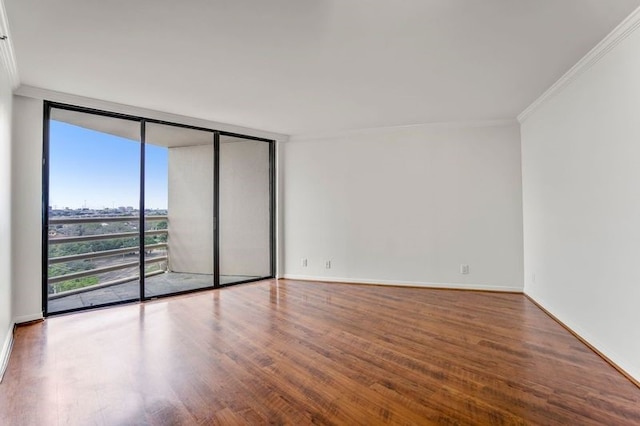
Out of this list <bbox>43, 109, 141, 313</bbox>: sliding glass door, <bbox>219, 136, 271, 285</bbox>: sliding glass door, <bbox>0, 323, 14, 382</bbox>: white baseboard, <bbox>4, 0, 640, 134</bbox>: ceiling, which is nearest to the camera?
<bbox>4, 0, 640, 134</bbox>: ceiling

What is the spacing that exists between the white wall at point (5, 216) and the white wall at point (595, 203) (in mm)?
4792

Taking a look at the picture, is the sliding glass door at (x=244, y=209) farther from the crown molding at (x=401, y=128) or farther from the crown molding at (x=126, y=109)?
the crown molding at (x=401, y=128)

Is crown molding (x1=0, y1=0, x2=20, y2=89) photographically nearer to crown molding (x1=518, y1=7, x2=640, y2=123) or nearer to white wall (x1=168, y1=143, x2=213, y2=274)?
white wall (x1=168, y1=143, x2=213, y2=274)

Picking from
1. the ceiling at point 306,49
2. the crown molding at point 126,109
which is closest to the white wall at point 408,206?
the crown molding at point 126,109

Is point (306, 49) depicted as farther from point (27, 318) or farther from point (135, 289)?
point (27, 318)

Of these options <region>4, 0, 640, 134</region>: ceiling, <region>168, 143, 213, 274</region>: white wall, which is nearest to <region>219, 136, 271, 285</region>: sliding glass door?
<region>168, 143, 213, 274</region>: white wall

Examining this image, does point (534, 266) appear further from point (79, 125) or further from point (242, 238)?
point (79, 125)

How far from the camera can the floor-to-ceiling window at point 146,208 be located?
152 inches

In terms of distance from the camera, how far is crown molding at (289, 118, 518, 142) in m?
4.77

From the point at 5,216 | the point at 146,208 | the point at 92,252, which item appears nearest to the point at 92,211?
the point at 92,252

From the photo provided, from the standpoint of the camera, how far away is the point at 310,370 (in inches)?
97.7

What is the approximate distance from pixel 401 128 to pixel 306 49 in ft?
9.63

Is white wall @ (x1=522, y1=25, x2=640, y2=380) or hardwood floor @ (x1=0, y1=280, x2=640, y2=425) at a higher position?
white wall @ (x1=522, y1=25, x2=640, y2=380)

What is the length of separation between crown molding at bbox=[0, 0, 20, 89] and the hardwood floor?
8.12 feet
